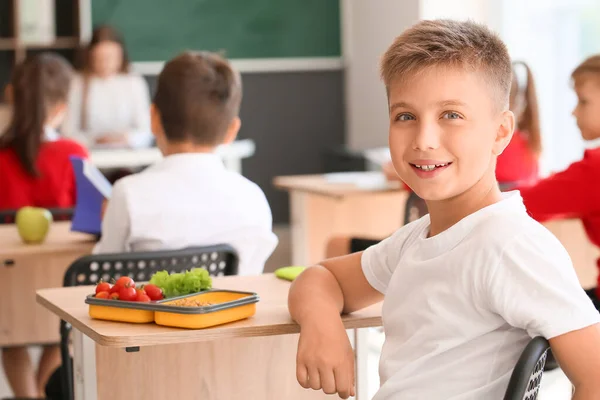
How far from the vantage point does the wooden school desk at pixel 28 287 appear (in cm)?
308

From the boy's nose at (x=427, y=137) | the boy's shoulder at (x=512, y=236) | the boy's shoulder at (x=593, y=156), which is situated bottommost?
the boy's shoulder at (x=593, y=156)

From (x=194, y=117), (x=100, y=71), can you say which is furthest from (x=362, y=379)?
(x=100, y=71)

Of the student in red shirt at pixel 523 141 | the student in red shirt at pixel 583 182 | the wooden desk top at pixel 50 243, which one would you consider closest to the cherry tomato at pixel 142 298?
the wooden desk top at pixel 50 243

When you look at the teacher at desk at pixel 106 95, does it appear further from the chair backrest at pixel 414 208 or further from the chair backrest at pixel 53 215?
the chair backrest at pixel 414 208

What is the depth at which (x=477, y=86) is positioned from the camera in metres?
1.44

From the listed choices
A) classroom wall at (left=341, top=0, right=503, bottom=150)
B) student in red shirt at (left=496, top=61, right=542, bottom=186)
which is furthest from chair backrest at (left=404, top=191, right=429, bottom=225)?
classroom wall at (left=341, top=0, right=503, bottom=150)

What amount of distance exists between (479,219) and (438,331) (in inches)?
6.3

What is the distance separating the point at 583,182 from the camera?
9.38 ft

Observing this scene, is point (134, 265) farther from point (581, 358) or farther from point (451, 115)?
point (581, 358)

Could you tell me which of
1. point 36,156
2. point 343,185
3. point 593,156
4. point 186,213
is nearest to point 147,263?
point 186,213

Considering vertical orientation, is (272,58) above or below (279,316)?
above

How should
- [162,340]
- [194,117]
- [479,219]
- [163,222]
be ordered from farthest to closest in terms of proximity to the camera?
[194,117], [163,222], [162,340], [479,219]

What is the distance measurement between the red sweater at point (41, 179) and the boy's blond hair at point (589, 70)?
1.78m

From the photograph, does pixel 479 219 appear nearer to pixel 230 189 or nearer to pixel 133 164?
pixel 230 189
